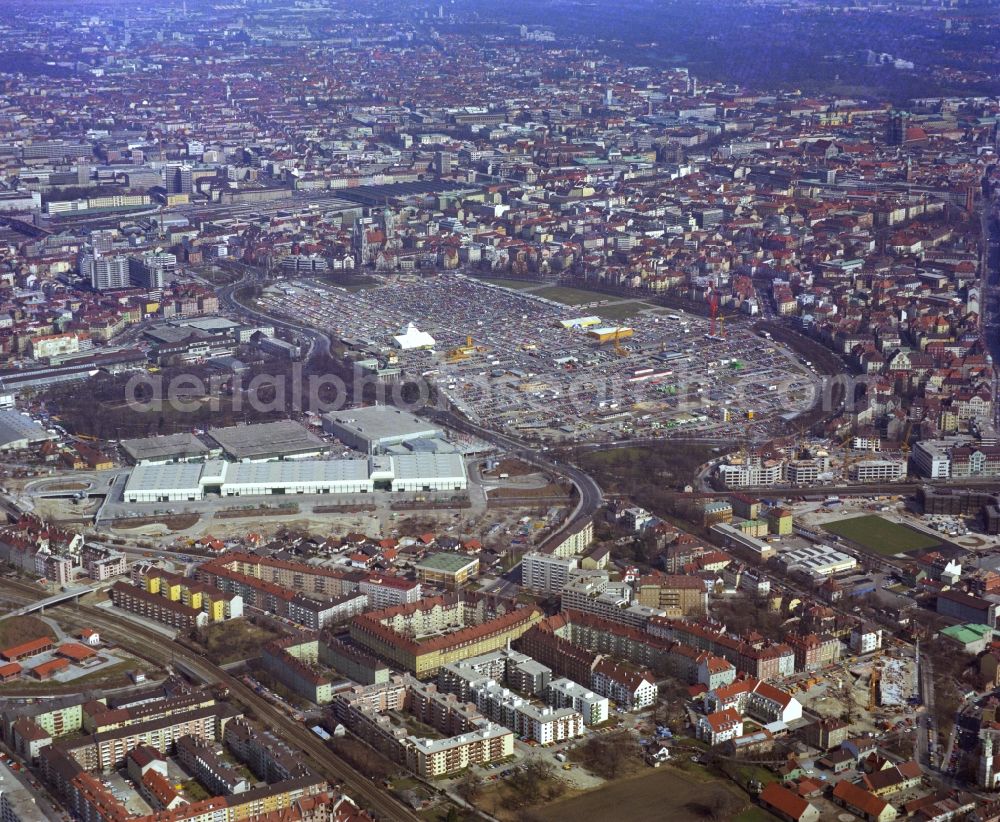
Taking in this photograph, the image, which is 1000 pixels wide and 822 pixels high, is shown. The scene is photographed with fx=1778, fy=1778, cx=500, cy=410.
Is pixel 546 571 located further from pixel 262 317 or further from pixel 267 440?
pixel 262 317

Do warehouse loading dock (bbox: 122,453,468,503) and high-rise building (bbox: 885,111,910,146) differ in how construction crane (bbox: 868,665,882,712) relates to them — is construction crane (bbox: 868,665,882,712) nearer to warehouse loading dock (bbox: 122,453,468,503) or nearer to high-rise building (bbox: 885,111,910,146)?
warehouse loading dock (bbox: 122,453,468,503)

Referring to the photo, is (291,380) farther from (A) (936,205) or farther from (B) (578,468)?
(A) (936,205)

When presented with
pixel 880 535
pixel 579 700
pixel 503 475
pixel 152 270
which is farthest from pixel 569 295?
pixel 579 700

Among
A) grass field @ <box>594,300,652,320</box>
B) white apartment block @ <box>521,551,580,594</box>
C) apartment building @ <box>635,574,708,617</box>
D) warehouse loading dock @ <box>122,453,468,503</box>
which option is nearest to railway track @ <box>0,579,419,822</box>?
warehouse loading dock @ <box>122,453,468,503</box>

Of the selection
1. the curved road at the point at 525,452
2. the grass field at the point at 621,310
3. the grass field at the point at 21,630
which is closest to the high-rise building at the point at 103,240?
the curved road at the point at 525,452

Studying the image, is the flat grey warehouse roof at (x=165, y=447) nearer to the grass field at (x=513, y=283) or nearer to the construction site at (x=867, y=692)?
the construction site at (x=867, y=692)

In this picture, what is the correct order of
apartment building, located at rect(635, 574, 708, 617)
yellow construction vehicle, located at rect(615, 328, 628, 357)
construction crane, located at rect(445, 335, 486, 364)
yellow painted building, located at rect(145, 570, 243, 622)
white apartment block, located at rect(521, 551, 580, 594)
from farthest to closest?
1. yellow construction vehicle, located at rect(615, 328, 628, 357)
2. construction crane, located at rect(445, 335, 486, 364)
3. white apartment block, located at rect(521, 551, 580, 594)
4. apartment building, located at rect(635, 574, 708, 617)
5. yellow painted building, located at rect(145, 570, 243, 622)
